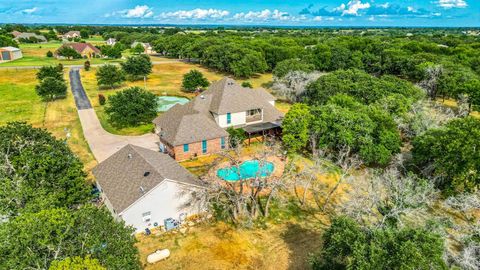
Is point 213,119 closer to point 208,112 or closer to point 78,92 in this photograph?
point 208,112

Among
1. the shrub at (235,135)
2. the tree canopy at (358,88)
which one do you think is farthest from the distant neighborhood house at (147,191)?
the tree canopy at (358,88)

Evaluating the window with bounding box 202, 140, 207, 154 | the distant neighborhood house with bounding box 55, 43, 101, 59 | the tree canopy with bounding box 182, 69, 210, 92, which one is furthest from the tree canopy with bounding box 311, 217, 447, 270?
the distant neighborhood house with bounding box 55, 43, 101, 59

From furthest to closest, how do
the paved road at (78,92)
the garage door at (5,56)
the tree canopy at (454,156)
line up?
the garage door at (5,56) → the paved road at (78,92) → the tree canopy at (454,156)

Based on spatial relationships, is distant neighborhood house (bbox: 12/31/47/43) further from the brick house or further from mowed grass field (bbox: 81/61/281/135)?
the brick house

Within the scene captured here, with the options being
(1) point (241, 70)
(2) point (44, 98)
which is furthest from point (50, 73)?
(1) point (241, 70)

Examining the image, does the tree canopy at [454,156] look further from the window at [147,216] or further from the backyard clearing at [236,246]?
the window at [147,216]
